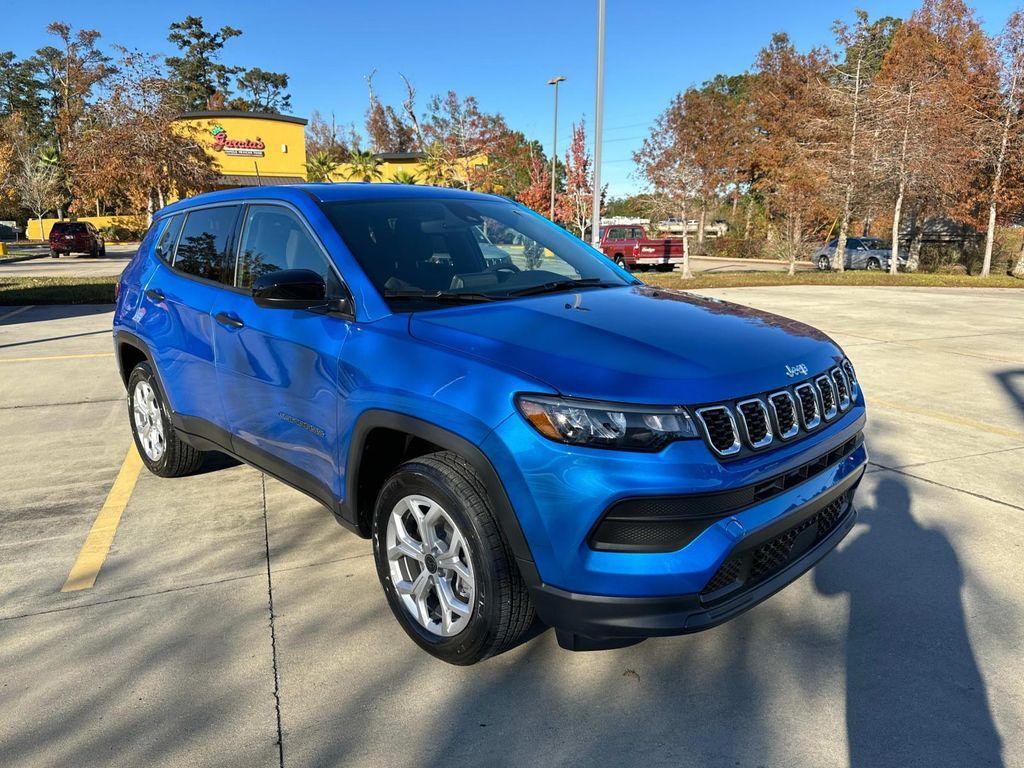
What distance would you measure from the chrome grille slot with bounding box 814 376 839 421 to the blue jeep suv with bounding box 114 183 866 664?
0.04 feet

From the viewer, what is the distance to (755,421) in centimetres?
239

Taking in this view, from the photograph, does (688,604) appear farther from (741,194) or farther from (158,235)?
(741,194)

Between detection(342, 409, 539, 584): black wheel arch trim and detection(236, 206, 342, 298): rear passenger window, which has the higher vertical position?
detection(236, 206, 342, 298): rear passenger window

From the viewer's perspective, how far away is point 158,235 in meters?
4.68

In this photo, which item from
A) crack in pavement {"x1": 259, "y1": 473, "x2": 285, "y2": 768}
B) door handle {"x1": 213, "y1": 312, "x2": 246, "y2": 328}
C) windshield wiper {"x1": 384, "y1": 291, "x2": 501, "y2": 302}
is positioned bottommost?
crack in pavement {"x1": 259, "y1": 473, "x2": 285, "y2": 768}

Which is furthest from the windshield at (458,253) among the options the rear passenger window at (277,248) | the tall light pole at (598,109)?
the tall light pole at (598,109)

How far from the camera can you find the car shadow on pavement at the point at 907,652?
234 centimetres

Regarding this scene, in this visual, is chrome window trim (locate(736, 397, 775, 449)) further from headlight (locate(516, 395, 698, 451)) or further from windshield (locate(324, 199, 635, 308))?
windshield (locate(324, 199, 635, 308))

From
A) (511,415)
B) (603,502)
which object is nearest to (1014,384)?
(603,502)

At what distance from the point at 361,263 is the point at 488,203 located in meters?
1.25

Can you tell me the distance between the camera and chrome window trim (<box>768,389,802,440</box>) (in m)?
2.45

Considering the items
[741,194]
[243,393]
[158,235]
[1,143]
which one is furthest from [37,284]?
[741,194]

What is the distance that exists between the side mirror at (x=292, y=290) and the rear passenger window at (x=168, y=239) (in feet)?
5.94

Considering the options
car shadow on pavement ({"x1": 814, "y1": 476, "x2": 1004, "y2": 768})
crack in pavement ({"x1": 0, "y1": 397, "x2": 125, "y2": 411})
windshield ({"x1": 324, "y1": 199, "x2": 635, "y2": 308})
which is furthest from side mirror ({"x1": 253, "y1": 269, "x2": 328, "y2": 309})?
crack in pavement ({"x1": 0, "y1": 397, "x2": 125, "y2": 411})
